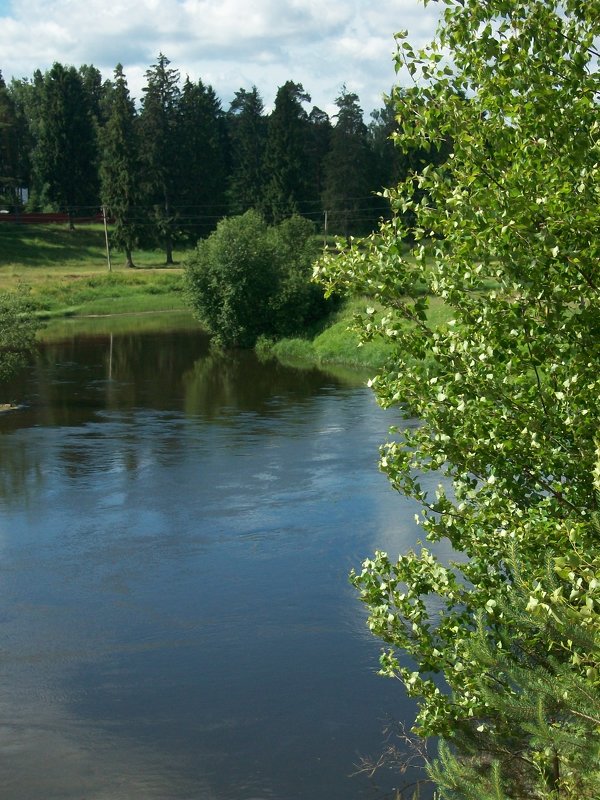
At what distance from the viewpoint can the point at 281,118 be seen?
84125mm

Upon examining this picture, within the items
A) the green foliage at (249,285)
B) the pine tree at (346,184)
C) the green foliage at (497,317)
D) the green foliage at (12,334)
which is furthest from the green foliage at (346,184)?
the green foliage at (497,317)

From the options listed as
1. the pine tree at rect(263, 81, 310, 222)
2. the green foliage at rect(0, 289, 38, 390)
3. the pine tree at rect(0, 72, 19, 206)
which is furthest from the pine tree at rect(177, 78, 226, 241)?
the green foliage at rect(0, 289, 38, 390)

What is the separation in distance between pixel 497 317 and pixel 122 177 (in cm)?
7673

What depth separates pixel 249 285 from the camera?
5075cm

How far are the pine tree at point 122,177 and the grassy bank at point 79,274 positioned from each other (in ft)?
9.20

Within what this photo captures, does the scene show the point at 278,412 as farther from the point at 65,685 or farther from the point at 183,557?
the point at 65,685

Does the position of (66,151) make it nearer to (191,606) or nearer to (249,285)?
(249,285)

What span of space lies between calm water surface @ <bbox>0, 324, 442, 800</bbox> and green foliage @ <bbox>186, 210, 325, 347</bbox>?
18615 mm

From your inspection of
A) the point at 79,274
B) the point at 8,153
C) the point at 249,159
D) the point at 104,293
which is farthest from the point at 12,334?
the point at 8,153

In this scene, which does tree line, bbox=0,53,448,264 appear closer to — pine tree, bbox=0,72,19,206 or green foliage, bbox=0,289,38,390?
pine tree, bbox=0,72,19,206

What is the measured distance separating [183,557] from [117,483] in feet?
19.6

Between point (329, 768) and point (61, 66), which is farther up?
point (61, 66)

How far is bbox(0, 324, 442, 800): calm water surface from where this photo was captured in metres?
12.7

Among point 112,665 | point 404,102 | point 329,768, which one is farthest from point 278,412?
point 404,102
